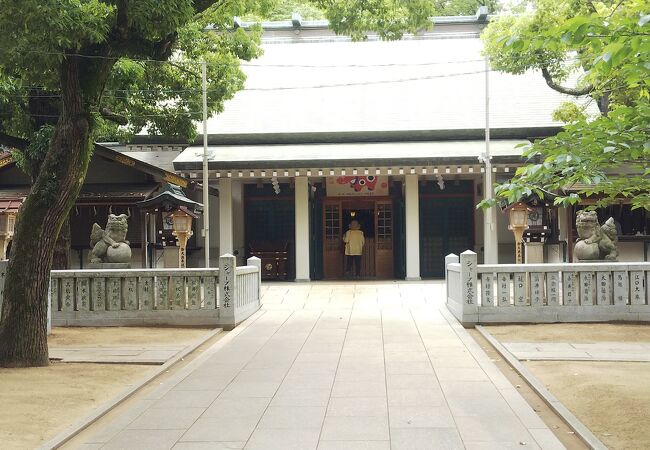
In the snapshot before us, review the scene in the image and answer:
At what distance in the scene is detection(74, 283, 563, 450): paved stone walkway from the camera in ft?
20.1

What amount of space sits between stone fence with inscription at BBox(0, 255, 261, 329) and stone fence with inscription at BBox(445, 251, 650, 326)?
14.9 feet

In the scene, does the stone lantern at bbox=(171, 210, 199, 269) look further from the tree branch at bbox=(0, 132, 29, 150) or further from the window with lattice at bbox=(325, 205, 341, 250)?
the window with lattice at bbox=(325, 205, 341, 250)

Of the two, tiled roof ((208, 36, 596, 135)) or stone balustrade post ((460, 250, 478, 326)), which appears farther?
tiled roof ((208, 36, 596, 135))

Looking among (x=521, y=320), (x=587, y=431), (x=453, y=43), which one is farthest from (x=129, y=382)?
(x=453, y=43)

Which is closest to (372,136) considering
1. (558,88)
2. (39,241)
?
(558,88)

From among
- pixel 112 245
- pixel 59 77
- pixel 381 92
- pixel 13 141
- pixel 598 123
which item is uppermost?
pixel 381 92

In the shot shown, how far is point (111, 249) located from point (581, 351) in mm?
9271

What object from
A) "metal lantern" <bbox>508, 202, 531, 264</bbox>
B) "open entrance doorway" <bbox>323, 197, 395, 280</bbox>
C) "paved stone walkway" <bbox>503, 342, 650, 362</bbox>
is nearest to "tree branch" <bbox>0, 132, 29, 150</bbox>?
"open entrance doorway" <bbox>323, 197, 395, 280</bbox>

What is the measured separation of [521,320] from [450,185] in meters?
10.2

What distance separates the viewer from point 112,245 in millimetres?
14500

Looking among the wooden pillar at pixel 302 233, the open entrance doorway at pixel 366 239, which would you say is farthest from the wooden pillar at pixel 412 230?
the wooden pillar at pixel 302 233

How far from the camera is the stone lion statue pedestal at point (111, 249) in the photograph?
14406mm

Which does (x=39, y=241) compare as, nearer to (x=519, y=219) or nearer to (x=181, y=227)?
(x=181, y=227)

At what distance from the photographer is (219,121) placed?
23.1 metres
